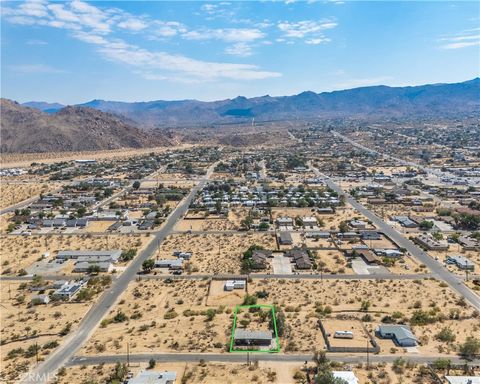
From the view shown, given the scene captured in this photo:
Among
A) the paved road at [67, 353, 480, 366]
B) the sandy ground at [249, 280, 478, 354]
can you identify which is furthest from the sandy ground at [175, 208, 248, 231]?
the paved road at [67, 353, 480, 366]

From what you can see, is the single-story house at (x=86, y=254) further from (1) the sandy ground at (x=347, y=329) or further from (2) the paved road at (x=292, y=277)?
(1) the sandy ground at (x=347, y=329)

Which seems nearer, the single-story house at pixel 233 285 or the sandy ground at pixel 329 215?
the single-story house at pixel 233 285

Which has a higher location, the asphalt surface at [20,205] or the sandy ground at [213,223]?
the asphalt surface at [20,205]

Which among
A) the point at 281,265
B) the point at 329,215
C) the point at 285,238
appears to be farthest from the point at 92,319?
the point at 329,215

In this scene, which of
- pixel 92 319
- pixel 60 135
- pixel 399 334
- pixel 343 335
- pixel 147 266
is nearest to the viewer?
pixel 399 334

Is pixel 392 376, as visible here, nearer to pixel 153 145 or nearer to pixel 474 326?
pixel 474 326

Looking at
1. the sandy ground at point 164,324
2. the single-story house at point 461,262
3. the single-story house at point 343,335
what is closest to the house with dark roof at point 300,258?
the sandy ground at point 164,324

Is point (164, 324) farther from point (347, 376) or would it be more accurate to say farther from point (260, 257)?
point (260, 257)

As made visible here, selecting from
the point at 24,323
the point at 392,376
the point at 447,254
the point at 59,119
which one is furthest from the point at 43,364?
the point at 59,119
